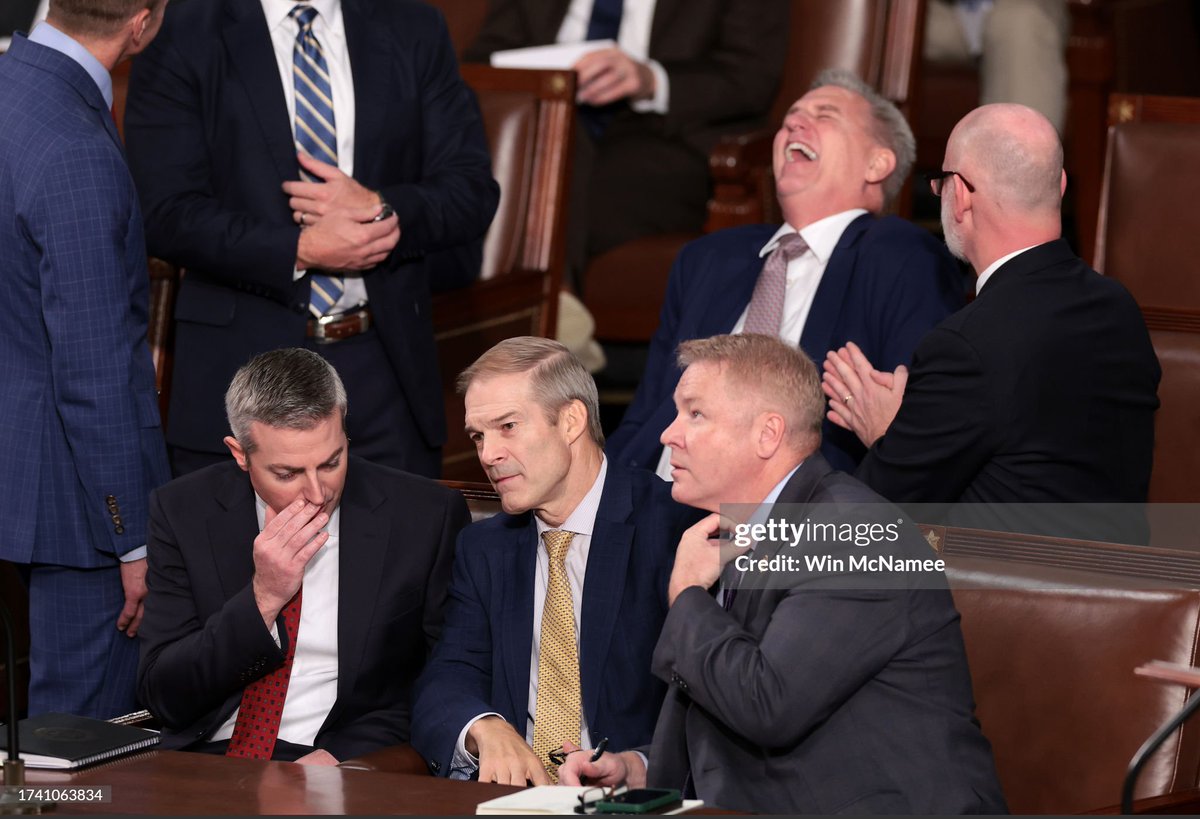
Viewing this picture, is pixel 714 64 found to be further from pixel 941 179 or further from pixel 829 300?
pixel 941 179

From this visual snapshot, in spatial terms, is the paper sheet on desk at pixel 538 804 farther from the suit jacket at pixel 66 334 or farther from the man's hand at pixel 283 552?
the suit jacket at pixel 66 334

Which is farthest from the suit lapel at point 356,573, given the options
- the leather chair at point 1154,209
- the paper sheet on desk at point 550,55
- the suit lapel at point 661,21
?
the suit lapel at point 661,21

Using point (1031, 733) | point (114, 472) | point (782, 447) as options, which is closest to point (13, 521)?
point (114, 472)

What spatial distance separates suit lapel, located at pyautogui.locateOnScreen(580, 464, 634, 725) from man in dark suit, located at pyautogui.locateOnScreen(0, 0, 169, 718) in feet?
2.90

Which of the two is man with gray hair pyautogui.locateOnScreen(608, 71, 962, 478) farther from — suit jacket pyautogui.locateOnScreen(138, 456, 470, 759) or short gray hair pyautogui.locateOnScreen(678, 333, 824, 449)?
short gray hair pyautogui.locateOnScreen(678, 333, 824, 449)

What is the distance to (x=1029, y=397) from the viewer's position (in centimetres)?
263

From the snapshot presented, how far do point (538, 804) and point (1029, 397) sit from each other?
1.15m

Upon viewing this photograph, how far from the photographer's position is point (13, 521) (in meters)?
2.95

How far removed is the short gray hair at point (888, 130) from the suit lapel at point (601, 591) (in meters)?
1.29

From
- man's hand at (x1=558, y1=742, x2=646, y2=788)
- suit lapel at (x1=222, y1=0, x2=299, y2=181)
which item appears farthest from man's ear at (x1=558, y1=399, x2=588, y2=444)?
suit lapel at (x1=222, y1=0, x2=299, y2=181)

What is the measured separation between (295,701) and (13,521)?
0.64 meters

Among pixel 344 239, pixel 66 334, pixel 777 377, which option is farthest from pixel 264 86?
pixel 777 377

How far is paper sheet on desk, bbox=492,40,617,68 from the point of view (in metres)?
4.65

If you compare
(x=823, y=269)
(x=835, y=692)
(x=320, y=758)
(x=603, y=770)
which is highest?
(x=823, y=269)
